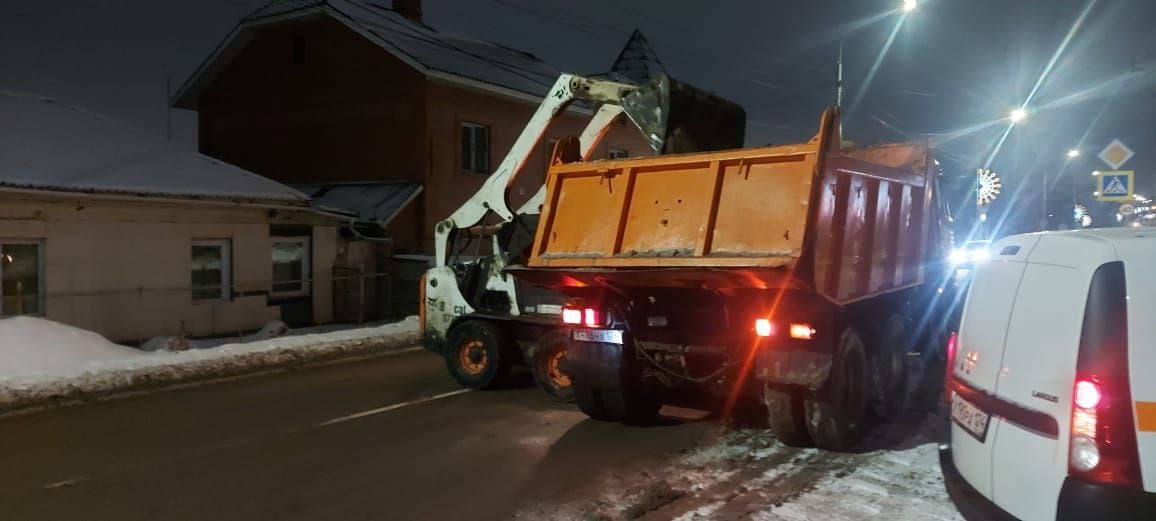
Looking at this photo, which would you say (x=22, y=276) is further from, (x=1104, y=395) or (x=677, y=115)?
(x=1104, y=395)

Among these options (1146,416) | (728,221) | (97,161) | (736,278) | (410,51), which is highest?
(410,51)

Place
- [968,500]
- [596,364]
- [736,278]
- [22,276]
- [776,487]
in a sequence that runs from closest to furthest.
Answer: [968,500]
[776,487]
[736,278]
[596,364]
[22,276]

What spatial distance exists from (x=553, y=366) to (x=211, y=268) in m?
10.4

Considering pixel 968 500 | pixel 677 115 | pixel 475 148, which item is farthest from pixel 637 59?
pixel 968 500

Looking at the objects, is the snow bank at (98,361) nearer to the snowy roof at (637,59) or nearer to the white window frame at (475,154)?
the white window frame at (475,154)

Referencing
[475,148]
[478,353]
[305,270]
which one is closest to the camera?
[478,353]

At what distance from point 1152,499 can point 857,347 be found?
3.83 meters

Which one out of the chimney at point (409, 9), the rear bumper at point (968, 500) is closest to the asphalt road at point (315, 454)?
the rear bumper at point (968, 500)

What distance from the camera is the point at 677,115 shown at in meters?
9.05

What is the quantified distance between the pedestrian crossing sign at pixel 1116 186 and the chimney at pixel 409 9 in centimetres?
2179

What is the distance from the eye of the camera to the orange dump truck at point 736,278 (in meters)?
6.51

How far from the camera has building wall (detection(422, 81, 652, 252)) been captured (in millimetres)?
21938

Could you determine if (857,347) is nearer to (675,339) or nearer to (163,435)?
(675,339)

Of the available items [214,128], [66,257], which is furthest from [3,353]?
[214,128]
